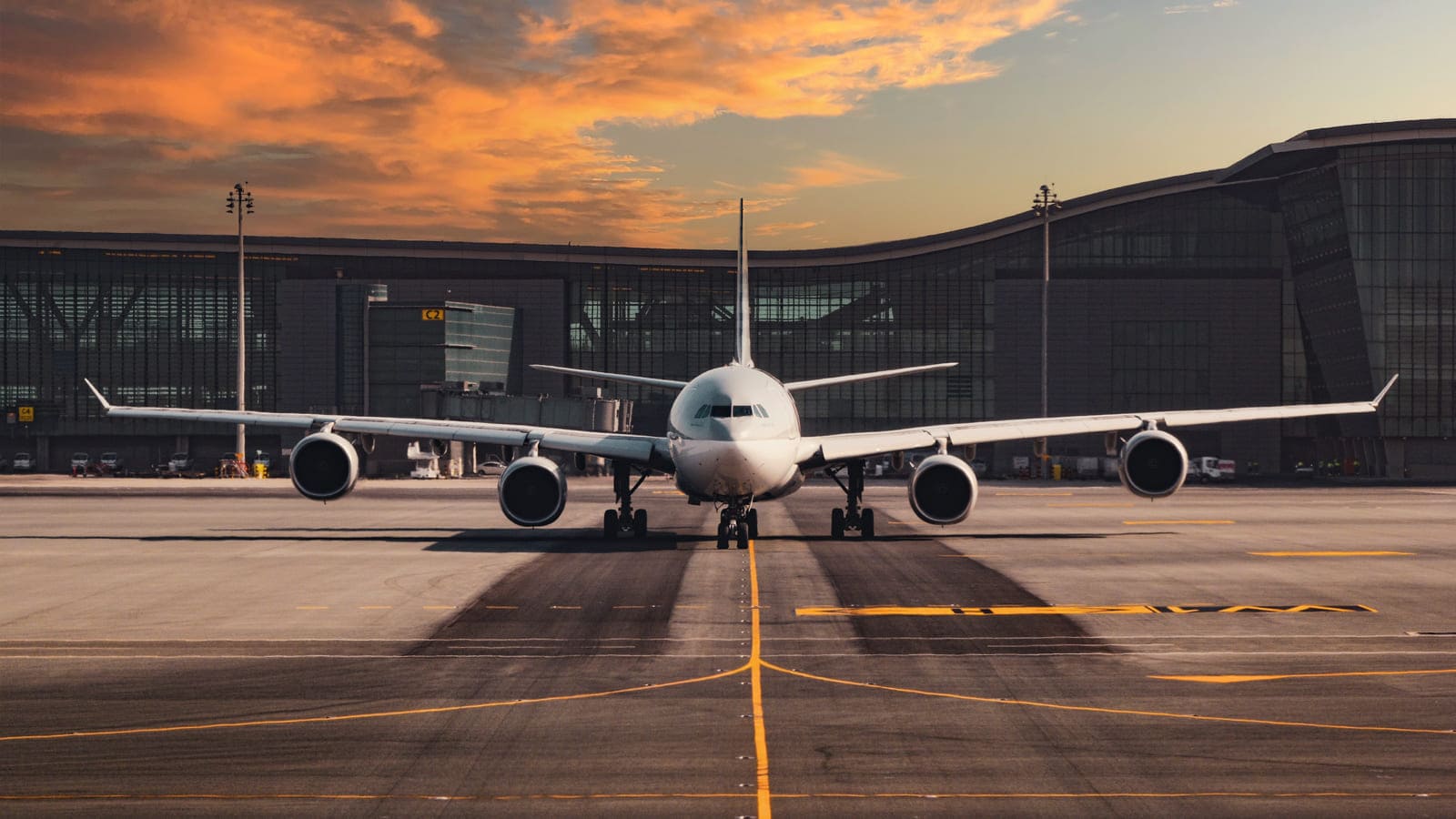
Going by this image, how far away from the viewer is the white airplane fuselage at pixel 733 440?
36.3 metres

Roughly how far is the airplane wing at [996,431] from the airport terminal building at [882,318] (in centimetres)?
9379

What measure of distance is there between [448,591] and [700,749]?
53.9ft

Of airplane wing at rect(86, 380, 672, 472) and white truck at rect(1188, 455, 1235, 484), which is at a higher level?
airplane wing at rect(86, 380, 672, 472)

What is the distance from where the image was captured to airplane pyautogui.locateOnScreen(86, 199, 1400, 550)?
122 ft

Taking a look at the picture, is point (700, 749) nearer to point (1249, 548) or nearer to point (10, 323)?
point (1249, 548)

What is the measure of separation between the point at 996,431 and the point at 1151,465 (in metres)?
5.19

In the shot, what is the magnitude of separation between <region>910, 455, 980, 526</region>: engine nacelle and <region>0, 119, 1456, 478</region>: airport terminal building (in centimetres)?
9814

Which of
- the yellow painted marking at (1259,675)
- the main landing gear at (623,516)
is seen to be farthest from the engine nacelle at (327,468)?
the yellow painted marking at (1259,675)

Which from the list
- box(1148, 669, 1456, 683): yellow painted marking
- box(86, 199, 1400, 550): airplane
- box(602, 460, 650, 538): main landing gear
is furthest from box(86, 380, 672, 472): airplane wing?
box(1148, 669, 1456, 683): yellow painted marking

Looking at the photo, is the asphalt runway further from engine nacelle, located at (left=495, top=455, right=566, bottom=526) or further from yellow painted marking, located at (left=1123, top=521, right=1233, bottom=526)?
yellow painted marking, located at (left=1123, top=521, right=1233, bottom=526)

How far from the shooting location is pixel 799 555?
126 feet

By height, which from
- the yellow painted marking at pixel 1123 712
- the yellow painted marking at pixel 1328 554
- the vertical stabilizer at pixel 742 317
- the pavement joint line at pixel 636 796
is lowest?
the yellow painted marking at pixel 1328 554

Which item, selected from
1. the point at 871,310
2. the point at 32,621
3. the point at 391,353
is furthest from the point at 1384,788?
the point at 871,310

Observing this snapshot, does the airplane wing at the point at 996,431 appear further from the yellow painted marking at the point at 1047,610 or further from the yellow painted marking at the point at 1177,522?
the yellow painted marking at the point at 1047,610
